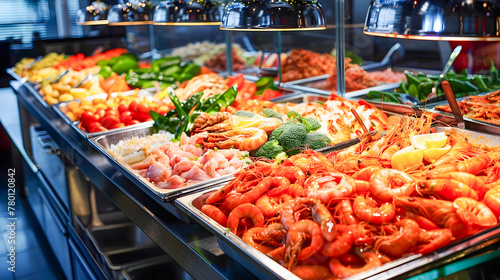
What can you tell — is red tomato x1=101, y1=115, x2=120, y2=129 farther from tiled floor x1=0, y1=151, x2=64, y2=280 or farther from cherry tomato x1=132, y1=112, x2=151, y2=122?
tiled floor x1=0, y1=151, x2=64, y2=280

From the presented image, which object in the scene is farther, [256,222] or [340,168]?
[340,168]

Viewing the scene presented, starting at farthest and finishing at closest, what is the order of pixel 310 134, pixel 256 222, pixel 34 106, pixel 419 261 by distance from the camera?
pixel 34 106 → pixel 310 134 → pixel 256 222 → pixel 419 261

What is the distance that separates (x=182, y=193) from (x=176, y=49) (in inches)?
154

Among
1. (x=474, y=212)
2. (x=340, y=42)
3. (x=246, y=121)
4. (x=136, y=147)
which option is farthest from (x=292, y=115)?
(x=474, y=212)

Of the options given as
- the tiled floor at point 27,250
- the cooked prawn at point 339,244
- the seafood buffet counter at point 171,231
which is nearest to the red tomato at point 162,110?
the seafood buffet counter at point 171,231

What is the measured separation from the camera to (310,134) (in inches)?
88.8

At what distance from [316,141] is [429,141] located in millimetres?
620

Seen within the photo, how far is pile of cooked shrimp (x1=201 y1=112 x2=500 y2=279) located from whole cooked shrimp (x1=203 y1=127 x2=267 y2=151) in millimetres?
516

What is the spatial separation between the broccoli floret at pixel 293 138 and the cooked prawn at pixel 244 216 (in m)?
0.74

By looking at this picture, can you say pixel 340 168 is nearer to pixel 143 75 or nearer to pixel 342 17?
pixel 342 17

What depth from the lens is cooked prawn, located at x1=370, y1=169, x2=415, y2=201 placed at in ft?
4.31

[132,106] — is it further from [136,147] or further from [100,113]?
[136,147]

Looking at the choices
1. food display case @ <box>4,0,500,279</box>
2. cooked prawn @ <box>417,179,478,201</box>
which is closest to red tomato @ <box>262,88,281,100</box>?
food display case @ <box>4,0,500,279</box>

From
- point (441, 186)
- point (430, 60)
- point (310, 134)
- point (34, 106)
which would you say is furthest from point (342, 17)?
point (34, 106)
